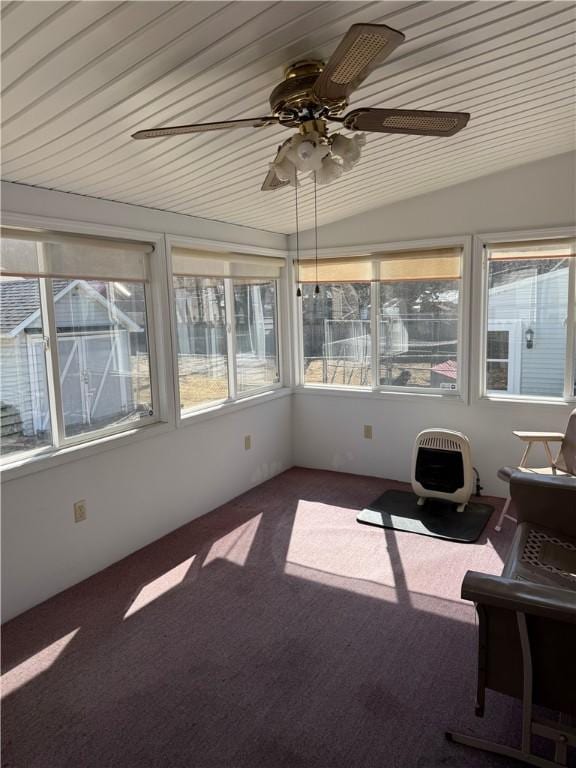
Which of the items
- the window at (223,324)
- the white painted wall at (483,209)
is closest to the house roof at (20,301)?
the window at (223,324)

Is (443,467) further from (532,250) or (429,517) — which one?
(532,250)

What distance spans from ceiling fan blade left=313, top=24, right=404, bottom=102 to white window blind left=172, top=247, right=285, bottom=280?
2.23 m

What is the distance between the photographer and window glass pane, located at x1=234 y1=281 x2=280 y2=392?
180 inches

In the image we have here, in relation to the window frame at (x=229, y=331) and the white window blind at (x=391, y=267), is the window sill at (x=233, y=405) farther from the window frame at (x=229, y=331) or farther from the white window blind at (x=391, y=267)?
the white window blind at (x=391, y=267)

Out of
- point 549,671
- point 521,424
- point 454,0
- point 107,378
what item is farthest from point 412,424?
point 454,0

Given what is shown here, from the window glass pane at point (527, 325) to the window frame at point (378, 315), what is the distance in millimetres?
178

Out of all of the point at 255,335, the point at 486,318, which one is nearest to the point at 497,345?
the point at 486,318

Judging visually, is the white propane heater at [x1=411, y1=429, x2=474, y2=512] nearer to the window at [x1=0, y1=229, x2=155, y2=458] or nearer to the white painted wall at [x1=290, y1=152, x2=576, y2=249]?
the white painted wall at [x1=290, y1=152, x2=576, y2=249]

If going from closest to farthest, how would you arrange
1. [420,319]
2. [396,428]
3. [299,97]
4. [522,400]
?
[299,97] → [522,400] → [420,319] → [396,428]

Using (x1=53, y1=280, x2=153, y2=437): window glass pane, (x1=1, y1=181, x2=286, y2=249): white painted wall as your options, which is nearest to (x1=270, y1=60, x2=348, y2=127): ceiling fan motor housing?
(x1=1, y1=181, x2=286, y2=249): white painted wall

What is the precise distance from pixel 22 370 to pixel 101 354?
0.53 metres

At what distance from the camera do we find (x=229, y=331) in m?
4.43

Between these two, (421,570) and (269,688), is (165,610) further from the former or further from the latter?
(421,570)

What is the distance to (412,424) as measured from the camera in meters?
4.61
